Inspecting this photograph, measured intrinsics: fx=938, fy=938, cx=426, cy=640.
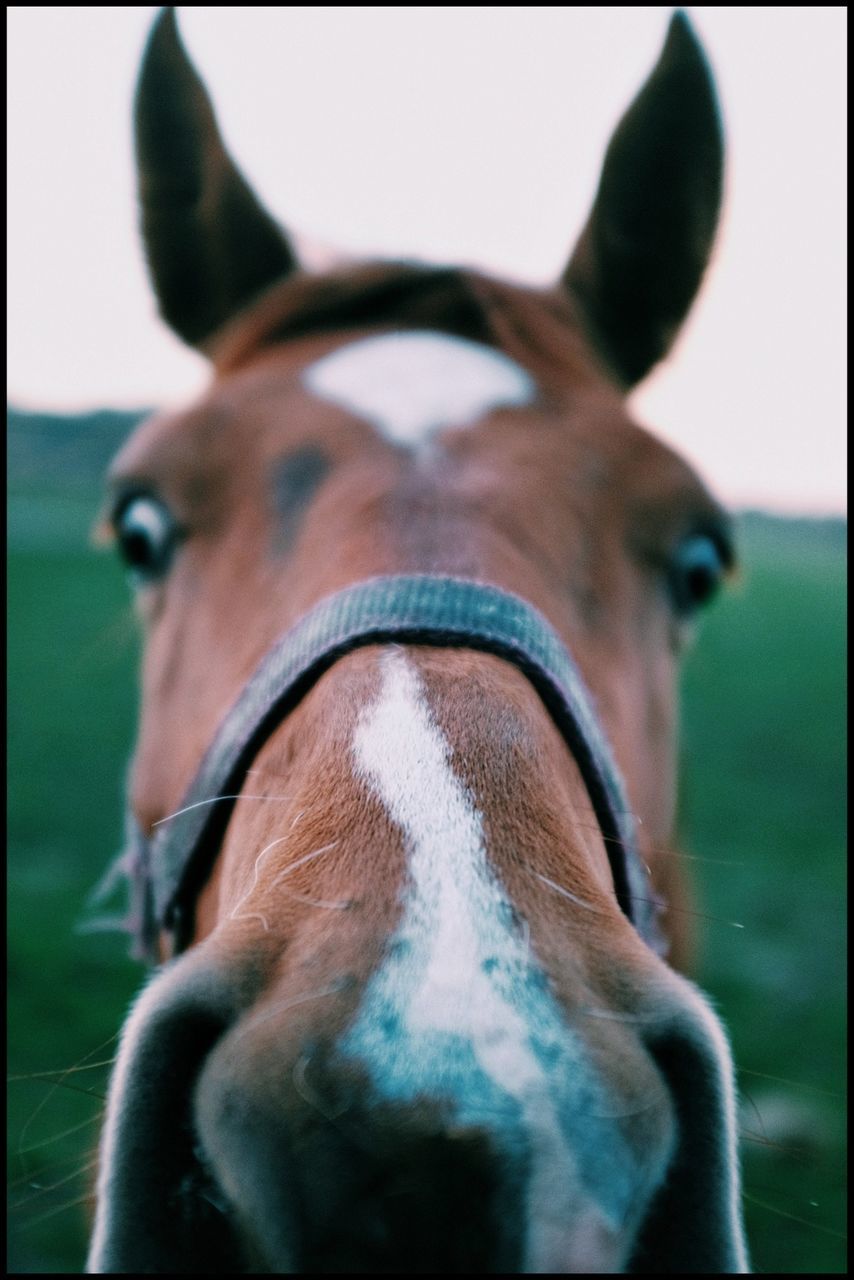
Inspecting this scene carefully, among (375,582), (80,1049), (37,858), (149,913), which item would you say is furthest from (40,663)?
(375,582)

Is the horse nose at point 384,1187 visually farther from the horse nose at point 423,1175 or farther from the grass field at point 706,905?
the grass field at point 706,905

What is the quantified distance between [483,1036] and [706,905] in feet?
19.2

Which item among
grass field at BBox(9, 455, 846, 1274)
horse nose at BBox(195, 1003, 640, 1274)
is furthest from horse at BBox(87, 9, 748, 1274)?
grass field at BBox(9, 455, 846, 1274)

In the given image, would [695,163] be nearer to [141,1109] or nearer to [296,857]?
[296,857]

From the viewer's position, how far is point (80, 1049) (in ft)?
14.1

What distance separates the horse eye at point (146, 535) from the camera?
1889 millimetres

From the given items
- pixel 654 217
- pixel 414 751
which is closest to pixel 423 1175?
pixel 414 751

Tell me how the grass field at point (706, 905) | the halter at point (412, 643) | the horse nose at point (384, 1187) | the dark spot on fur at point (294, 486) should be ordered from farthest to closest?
the grass field at point (706, 905) < the dark spot on fur at point (294, 486) < the halter at point (412, 643) < the horse nose at point (384, 1187)

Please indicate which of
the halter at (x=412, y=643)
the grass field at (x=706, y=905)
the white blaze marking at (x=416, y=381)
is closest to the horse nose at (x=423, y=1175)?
the grass field at (x=706, y=905)

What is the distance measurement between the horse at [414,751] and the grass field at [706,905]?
0.71 feet

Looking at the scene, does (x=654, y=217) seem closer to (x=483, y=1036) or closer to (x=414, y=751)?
(x=414, y=751)

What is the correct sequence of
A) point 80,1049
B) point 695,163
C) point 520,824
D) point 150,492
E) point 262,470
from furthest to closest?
1. point 80,1049
2. point 695,163
3. point 150,492
4. point 262,470
5. point 520,824

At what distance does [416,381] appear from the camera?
1.82 metres

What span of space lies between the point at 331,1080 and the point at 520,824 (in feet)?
1.07
